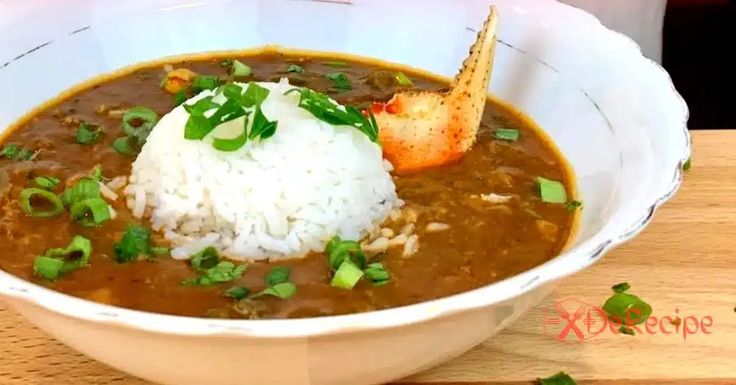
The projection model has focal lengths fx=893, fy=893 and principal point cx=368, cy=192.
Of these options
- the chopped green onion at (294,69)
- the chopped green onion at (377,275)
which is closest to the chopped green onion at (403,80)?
the chopped green onion at (294,69)

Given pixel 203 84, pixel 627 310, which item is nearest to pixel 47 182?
pixel 203 84

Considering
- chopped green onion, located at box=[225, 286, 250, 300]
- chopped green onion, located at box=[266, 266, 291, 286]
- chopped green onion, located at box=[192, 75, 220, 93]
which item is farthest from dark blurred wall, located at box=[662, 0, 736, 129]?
chopped green onion, located at box=[225, 286, 250, 300]

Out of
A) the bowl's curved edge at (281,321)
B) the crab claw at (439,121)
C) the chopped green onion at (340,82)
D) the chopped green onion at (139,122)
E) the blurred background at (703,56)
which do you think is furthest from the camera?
the blurred background at (703,56)

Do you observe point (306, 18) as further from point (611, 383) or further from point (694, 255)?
point (611, 383)

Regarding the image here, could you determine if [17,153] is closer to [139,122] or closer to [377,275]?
[139,122]

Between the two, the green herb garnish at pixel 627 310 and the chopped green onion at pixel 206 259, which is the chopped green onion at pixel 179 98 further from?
the green herb garnish at pixel 627 310

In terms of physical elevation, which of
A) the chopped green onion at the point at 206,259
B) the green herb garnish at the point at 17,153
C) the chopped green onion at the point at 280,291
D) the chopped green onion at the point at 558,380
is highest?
the green herb garnish at the point at 17,153
